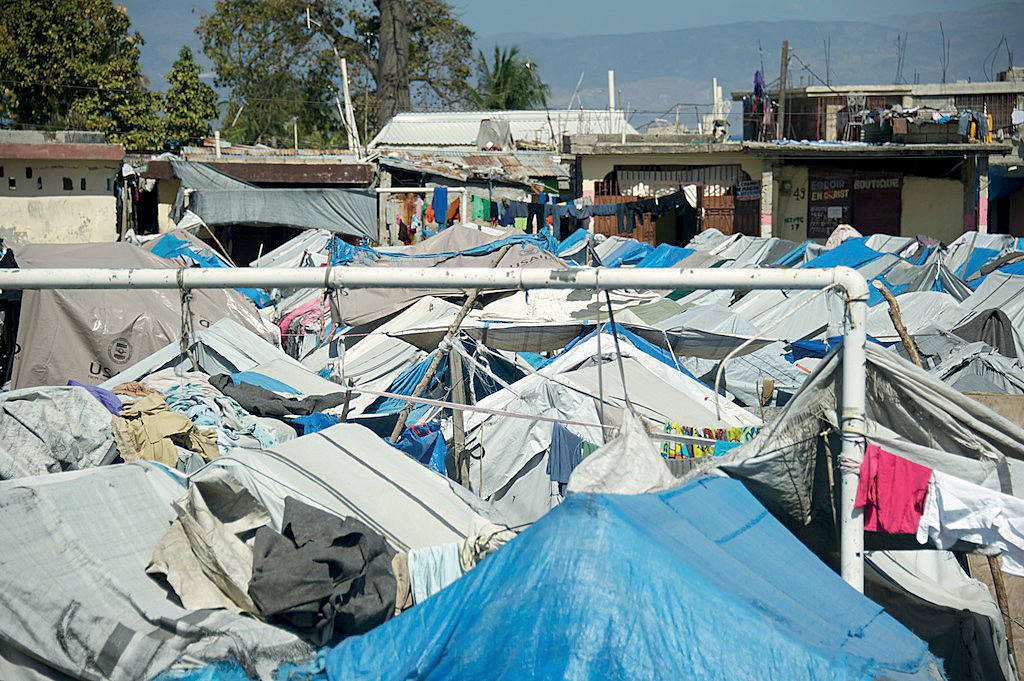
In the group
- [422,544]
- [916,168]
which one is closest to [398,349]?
[422,544]

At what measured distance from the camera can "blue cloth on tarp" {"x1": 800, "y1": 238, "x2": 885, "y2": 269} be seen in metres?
17.8

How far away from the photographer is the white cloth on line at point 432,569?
171 inches

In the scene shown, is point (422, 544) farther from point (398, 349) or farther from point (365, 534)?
point (398, 349)

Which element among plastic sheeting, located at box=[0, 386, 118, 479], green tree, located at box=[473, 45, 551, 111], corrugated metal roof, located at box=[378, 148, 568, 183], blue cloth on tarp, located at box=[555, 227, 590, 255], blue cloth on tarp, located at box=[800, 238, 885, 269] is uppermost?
green tree, located at box=[473, 45, 551, 111]

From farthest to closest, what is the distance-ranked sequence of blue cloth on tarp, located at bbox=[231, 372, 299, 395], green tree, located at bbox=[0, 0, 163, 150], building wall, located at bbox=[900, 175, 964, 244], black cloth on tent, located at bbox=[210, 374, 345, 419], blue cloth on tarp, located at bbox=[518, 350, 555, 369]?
1. green tree, located at bbox=[0, 0, 163, 150]
2. building wall, located at bbox=[900, 175, 964, 244]
3. blue cloth on tarp, located at bbox=[518, 350, 555, 369]
4. blue cloth on tarp, located at bbox=[231, 372, 299, 395]
5. black cloth on tent, located at bbox=[210, 374, 345, 419]

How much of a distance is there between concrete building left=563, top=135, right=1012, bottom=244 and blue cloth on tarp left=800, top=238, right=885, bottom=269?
7191 mm

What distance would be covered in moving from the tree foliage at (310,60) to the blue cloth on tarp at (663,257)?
19.6 meters

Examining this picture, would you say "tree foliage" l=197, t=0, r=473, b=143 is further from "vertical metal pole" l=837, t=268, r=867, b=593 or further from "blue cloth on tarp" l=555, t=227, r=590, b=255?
"vertical metal pole" l=837, t=268, r=867, b=593

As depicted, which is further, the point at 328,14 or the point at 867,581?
the point at 328,14

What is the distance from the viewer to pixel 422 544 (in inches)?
182

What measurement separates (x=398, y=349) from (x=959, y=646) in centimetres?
866

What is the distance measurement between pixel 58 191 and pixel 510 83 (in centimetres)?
2964

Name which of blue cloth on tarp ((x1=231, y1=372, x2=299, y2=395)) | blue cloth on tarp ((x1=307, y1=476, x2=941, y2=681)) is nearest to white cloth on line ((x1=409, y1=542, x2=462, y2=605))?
blue cloth on tarp ((x1=307, y1=476, x2=941, y2=681))

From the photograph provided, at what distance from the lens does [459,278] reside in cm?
489
